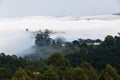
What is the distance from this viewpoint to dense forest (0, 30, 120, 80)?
22.9 m

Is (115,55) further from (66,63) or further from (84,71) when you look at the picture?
(84,71)

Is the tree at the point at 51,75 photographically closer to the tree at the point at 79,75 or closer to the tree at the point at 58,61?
the tree at the point at 79,75

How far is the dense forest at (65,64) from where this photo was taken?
22.9 m

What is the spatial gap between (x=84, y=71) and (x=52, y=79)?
5.46 ft

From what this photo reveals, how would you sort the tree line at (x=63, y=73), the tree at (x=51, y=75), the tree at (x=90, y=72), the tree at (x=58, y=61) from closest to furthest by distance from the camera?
the tree line at (x=63, y=73) → the tree at (x=51, y=75) → the tree at (x=90, y=72) → the tree at (x=58, y=61)

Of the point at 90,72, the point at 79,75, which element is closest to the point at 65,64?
the point at 90,72

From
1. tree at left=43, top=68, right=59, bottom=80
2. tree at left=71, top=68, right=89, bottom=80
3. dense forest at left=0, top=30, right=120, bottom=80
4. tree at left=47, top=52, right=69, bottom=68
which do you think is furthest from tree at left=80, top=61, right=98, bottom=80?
tree at left=47, top=52, right=69, bottom=68

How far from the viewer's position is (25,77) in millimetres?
21750

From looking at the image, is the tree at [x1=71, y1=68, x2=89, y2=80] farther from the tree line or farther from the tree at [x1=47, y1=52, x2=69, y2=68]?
the tree at [x1=47, y1=52, x2=69, y2=68]

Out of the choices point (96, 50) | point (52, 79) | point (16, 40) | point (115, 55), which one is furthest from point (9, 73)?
point (16, 40)

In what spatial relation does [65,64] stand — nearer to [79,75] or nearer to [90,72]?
[90,72]

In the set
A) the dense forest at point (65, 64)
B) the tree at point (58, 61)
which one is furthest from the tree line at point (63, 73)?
the tree at point (58, 61)

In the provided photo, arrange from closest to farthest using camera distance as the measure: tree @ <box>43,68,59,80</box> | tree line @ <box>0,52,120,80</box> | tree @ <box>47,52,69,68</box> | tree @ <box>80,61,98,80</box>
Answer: tree line @ <box>0,52,120,80</box> → tree @ <box>43,68,59,80</box> → tree @ <box>80,61,98,80</box> → tree @ <box>47,52,69,68</box>

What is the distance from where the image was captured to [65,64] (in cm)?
2814
